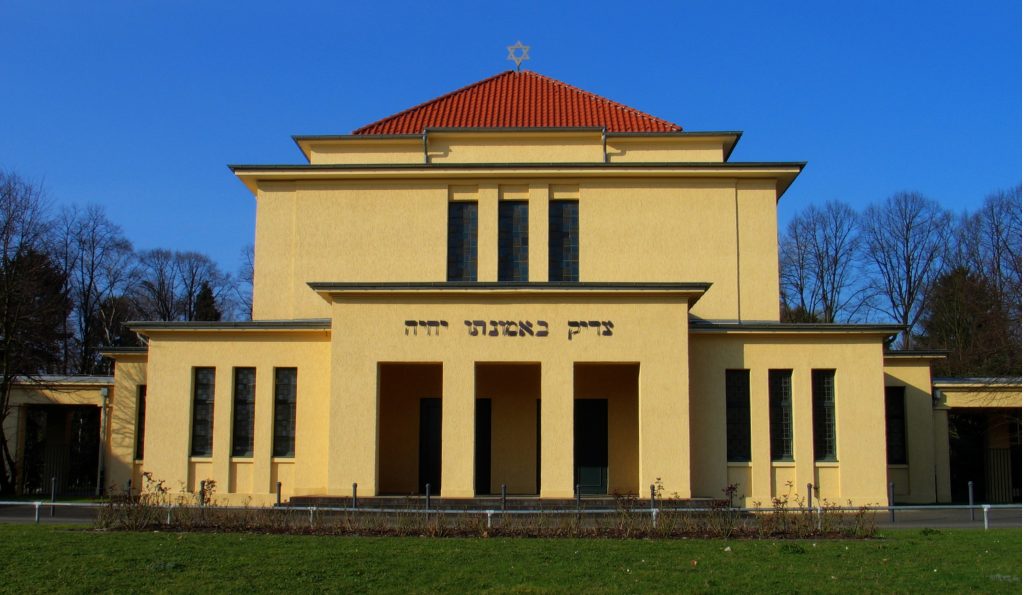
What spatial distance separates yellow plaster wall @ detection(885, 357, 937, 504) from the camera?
99.9 ft

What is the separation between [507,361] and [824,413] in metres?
8.80

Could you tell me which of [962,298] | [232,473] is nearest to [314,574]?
[232,473]

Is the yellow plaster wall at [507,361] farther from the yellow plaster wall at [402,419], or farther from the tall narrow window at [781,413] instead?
the tall narrow window at [781,413]

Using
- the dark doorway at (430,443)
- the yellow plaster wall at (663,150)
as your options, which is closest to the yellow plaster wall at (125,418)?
the dark doorway at (430,443)

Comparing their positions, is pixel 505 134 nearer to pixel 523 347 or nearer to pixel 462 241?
pixel 462 241

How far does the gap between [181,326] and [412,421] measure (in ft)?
22.8

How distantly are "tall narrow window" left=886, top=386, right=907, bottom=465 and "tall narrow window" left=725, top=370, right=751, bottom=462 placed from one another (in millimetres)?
7717

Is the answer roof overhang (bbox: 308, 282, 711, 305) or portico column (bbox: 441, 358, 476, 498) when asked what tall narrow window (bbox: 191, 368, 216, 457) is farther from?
portico column (bbox: 441, 358, 476, 498)

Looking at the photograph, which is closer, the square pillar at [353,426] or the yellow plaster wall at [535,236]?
the square pillar at [353,426]

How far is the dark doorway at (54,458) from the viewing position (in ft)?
115

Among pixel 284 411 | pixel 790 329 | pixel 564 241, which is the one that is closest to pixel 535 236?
pixel 564 241

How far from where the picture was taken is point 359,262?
28.6 m

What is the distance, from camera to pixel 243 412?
26.6 metres

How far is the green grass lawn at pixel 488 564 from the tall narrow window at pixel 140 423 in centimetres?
1245
